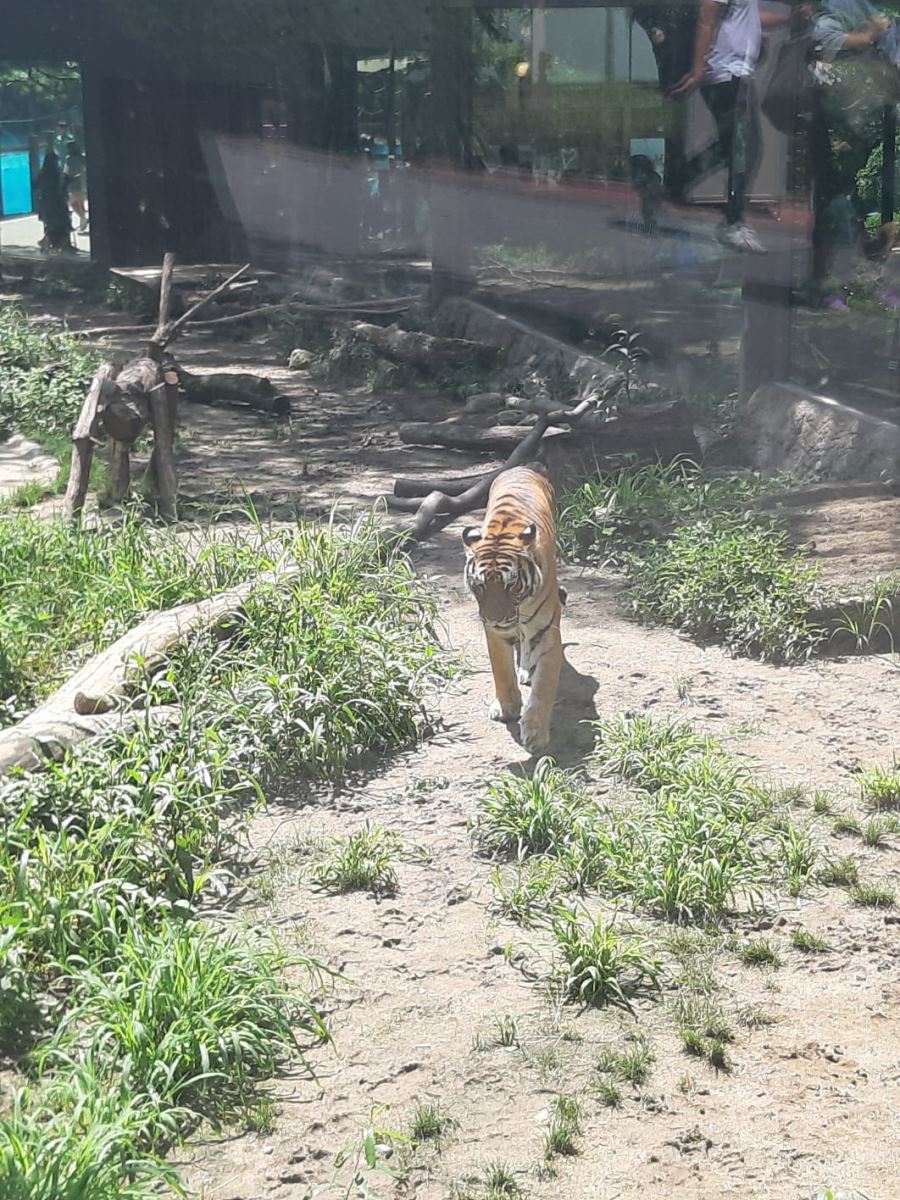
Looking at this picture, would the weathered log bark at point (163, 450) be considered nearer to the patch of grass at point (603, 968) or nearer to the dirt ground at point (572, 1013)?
the dirt ground at point (572, 1013)

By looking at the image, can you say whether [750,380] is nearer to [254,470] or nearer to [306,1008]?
[254,470]

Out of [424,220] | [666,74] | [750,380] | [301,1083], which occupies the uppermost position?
[666,74]

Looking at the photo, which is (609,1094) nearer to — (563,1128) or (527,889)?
A: (563,1128)

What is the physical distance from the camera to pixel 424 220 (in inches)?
509

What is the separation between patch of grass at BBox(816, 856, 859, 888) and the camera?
399 centimetres

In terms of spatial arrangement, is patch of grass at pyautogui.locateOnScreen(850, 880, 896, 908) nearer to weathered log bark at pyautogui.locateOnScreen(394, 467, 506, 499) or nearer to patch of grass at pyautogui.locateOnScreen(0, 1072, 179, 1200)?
patch of grass at pyautogui.locateOnScreen(0, 1072, 179, 1200)

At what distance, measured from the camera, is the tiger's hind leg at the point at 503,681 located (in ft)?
16.0

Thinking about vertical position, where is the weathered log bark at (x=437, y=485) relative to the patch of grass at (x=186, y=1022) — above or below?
above

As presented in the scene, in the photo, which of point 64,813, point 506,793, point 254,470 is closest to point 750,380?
point 254,470

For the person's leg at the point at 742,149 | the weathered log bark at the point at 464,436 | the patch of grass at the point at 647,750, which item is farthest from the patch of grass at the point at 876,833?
the person's leg at the point at 742,149

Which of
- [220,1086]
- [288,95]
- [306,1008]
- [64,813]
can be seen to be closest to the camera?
[220,1086]

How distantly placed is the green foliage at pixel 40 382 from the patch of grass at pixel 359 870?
675 centimetres

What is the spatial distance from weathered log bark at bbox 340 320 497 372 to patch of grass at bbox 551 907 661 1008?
928 centimetres

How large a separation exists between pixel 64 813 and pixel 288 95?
11071 millimetres
